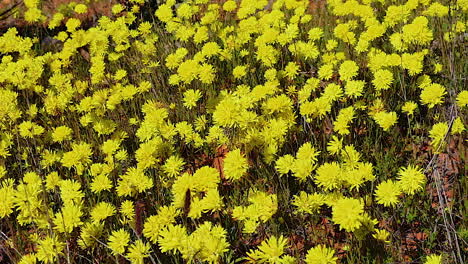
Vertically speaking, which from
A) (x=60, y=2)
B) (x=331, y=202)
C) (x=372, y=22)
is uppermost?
(x=60, y=2)

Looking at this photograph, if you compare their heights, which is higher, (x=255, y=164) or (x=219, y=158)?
(x=219, y=158)

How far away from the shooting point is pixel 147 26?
4.64 m

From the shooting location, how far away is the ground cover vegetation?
203cm

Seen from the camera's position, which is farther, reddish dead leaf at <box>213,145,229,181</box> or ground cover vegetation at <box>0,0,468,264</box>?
reddish dead leaf at <box>213,145,229,181</box>

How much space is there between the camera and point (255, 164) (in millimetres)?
2742

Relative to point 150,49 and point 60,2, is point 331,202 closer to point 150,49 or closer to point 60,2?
point 150,49

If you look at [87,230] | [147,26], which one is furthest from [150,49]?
[87,230]

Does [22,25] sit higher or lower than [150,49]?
higher

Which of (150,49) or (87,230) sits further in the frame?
(150,49)

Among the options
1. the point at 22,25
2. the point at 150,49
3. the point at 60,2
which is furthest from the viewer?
the point at 60,2

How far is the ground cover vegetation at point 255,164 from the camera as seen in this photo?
6.66 feet

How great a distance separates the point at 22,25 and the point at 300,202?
6596 mm

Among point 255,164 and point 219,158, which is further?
point 219,158

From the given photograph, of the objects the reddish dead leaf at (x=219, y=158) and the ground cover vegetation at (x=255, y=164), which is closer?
the ground cover vegetation at (x=255, y=164)
